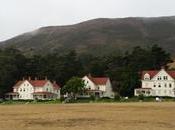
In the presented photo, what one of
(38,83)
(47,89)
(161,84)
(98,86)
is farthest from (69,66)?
(161,84)

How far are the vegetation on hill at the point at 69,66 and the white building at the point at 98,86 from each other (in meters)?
2.28

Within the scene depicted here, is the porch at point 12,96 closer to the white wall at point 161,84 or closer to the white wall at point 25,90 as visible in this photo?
the white wall at point 25,90

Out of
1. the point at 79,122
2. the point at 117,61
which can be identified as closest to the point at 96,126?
the point at 79,122

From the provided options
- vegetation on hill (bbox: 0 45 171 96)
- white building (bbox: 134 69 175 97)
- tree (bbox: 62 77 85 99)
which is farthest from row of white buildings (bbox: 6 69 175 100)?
tree (bbox: 62 77 85 99)

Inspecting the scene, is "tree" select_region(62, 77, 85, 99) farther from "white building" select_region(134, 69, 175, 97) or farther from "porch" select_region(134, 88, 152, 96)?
"white building" select_region(134, 69, 175, 97)

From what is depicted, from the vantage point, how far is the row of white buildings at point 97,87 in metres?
122

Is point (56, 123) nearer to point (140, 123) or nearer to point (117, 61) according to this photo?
point (140, 123)

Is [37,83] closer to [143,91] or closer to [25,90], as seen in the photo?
[25,90]

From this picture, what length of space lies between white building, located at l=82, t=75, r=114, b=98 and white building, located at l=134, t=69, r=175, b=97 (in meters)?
9.68

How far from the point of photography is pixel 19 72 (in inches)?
5241

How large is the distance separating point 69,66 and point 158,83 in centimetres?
2332

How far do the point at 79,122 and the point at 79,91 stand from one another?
74928mm

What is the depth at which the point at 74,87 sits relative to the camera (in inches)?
4437

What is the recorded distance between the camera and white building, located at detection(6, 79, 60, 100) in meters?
126
